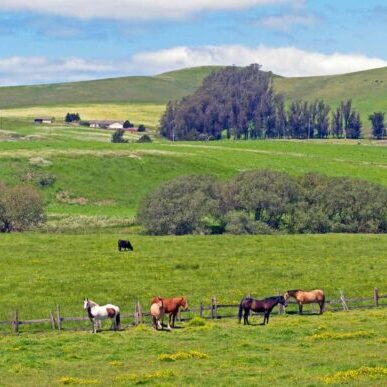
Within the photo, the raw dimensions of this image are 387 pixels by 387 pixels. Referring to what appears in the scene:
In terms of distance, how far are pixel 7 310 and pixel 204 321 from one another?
1079 cm

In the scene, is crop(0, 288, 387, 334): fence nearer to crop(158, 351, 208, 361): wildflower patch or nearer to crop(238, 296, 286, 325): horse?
crop(238, 296, 286, 325): horse

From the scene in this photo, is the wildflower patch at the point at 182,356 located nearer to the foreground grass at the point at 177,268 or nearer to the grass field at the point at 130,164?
the foreground grass at the point at 177,268

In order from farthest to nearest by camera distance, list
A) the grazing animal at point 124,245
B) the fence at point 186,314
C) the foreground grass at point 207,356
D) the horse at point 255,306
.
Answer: the grazing animal at point 124,245 < the horse at point 255,306 < the fence at point 186,314 < the foreground grass at point 207,356

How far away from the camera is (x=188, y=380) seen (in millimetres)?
27938

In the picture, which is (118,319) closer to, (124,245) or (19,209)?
(124,245)

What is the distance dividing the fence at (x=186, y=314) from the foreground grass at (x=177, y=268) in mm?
1857

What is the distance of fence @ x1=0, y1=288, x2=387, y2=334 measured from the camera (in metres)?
41.3

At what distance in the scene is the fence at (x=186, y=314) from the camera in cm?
4125

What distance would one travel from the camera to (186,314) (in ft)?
147

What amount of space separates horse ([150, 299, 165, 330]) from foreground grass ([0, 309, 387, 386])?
37 cm

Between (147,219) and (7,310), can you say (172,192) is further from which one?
(7,310)

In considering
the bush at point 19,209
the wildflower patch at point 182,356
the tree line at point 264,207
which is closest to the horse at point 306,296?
the wildflower patch at point 182,356

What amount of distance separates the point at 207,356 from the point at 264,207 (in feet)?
209

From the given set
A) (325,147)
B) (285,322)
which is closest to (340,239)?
(285,322)
